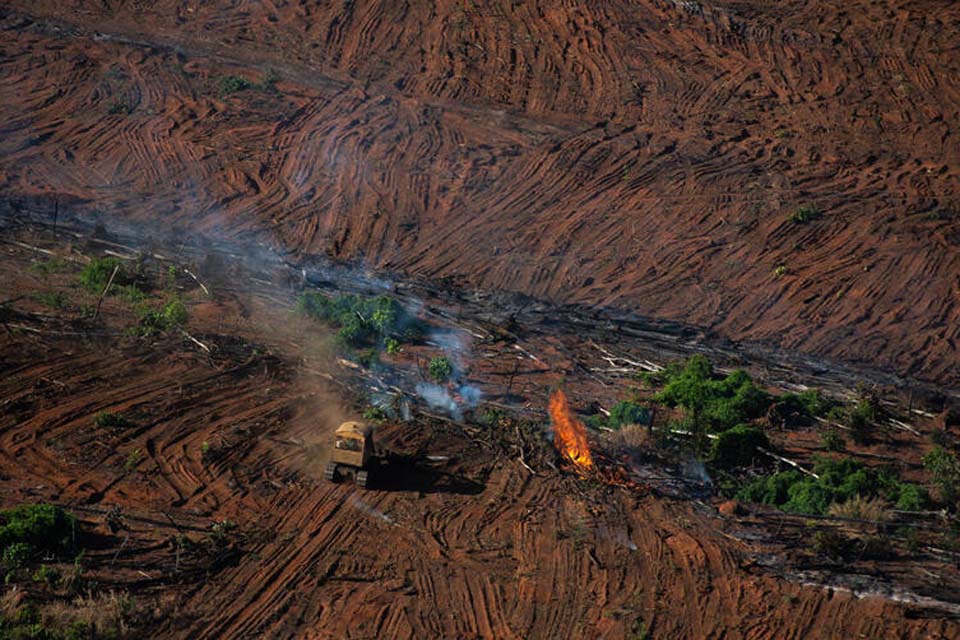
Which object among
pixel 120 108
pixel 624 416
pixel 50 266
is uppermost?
pixel 624 416

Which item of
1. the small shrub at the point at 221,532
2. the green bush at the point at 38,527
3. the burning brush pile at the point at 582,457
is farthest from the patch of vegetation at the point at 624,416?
the green bush at the point at 38,527

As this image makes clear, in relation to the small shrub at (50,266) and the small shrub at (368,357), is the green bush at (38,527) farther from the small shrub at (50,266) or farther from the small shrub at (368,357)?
the small shrub at (50,266)

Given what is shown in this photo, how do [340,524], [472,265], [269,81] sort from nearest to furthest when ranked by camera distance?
[340,524], [472,265], [269,81]

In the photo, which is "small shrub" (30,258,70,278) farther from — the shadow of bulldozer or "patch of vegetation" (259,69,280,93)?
"patch of vegetation" (259,69,280,93)

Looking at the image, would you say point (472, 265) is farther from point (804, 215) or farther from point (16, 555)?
point (16, 555)

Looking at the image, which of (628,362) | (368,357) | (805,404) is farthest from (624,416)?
(368,357)
